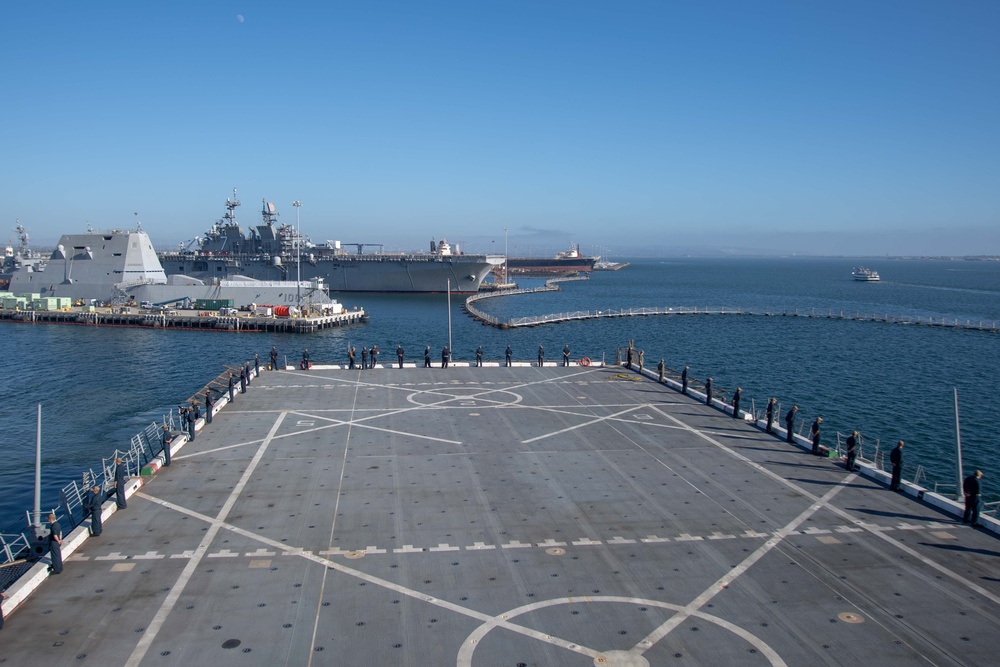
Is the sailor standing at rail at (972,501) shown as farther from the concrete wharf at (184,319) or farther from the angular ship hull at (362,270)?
the angular ship hull at (362,270)

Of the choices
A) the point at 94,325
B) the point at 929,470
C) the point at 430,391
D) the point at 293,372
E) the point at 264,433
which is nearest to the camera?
the point at 264,433

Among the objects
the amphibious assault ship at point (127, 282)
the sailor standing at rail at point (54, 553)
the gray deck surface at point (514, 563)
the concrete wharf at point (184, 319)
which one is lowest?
the gray deck surface at point (514, 563)

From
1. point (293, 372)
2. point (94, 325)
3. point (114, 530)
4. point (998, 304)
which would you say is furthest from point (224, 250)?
point (998, 304)

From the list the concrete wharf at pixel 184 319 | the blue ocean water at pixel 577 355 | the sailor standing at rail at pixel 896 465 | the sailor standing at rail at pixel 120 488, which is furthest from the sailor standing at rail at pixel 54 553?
the concrete wharf at pixel 184 319

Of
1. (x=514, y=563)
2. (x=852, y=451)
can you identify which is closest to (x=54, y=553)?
(x=514, y=563)

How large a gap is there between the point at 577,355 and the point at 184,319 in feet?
136

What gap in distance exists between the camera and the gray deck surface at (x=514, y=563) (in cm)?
1043

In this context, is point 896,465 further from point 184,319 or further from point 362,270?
point 362,270

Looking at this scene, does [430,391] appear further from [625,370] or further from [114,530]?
[114,530]

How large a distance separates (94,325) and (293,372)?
1986 inches

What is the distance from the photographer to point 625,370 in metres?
35.3

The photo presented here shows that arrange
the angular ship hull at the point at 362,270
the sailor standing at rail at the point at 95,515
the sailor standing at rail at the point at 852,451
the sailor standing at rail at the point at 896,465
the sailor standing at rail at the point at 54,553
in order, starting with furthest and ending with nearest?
the angular ship hull at the point at 362,270 < the sailor standing at rail at the point at 852,451 < the sailor standing at rail at the point at 896,465 < the sailor standing at rail at the point at 95,515 < the sailor standing at rail at the point at 54,553

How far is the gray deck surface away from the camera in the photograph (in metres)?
10.4

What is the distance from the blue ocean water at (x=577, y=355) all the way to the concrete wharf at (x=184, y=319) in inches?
81.6
